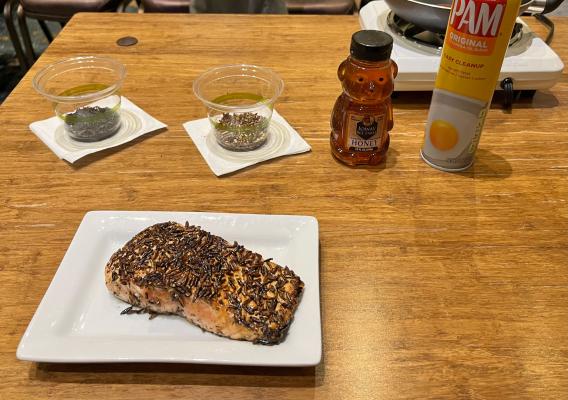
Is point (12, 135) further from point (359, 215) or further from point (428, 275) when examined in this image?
point (428, 275)

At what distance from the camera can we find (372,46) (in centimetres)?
74

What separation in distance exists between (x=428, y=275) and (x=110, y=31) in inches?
42.7

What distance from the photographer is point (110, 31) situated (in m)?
1.32

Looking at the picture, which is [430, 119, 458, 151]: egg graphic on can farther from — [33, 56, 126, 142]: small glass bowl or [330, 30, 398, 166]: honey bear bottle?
[33, 56, 126, 142]: small glass bowl

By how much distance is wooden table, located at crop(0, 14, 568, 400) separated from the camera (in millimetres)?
574

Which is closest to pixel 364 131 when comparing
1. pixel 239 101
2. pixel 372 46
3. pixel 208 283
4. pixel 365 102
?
pixel 365 102

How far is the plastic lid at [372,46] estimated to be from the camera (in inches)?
29.3

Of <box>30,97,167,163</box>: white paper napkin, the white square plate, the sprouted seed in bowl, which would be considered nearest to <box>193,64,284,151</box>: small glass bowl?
the sprouted seed in bowl

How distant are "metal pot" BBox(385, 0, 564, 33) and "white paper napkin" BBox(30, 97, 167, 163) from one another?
0.56m

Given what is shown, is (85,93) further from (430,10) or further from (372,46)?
(430,10)

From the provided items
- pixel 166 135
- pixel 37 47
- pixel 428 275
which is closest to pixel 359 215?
pixel 428 275

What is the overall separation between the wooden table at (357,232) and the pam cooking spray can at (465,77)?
0.17 ft

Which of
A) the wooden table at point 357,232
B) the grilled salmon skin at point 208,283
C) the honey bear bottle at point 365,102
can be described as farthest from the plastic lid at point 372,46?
the grilled salmon skin at point 208,283

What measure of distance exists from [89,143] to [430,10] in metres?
0.74
